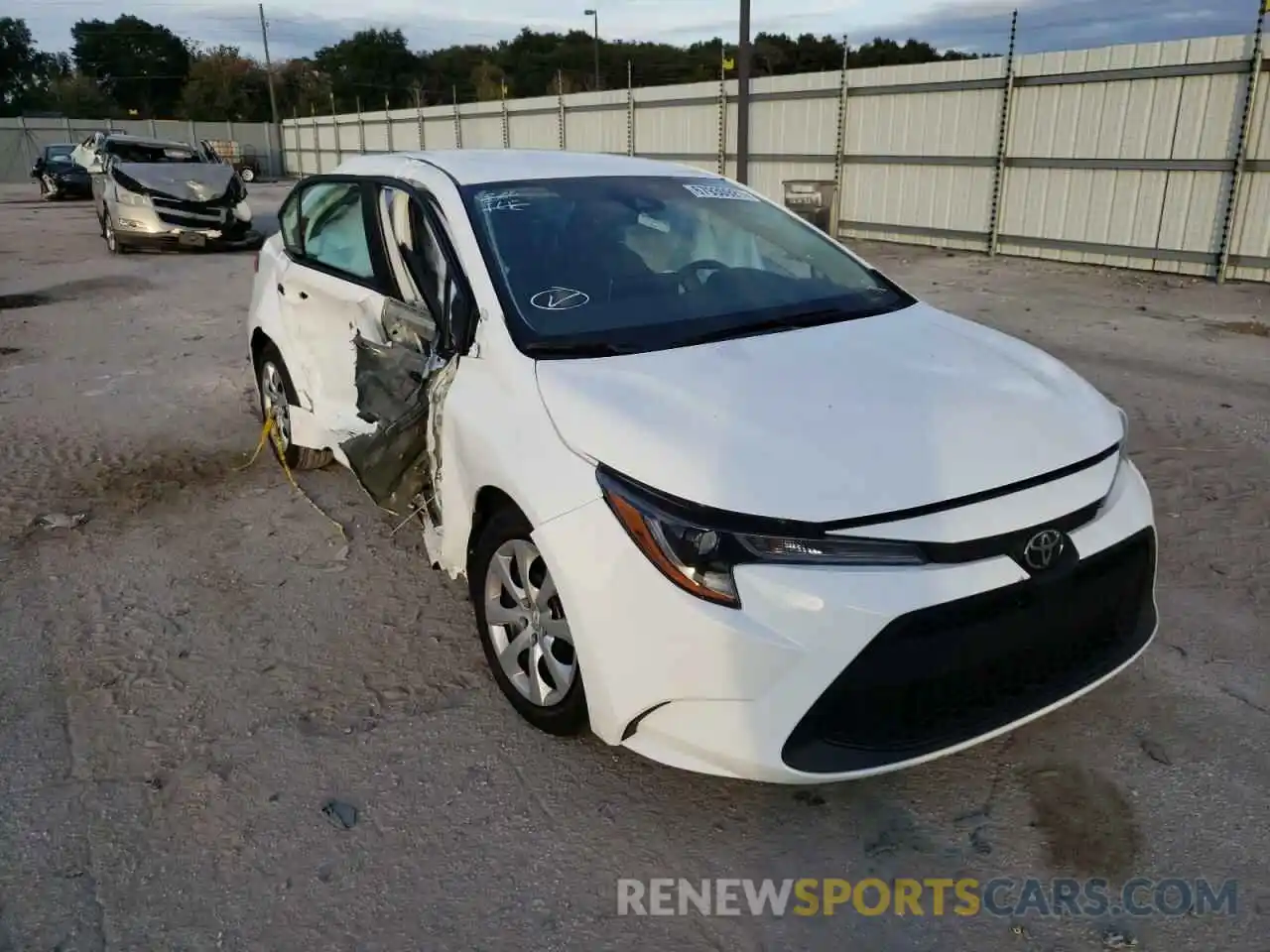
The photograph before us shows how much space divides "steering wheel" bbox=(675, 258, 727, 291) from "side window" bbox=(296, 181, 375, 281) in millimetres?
1337

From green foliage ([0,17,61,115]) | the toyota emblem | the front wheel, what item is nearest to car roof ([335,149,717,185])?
the toyota emblem

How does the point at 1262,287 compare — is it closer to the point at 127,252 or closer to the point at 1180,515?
the point at 1180,515

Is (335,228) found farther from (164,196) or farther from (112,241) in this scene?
(112,241)

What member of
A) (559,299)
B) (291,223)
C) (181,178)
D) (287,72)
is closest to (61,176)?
(181,178)

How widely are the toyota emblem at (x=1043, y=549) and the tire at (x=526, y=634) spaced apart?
1170 millimetres

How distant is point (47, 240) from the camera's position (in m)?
18.1

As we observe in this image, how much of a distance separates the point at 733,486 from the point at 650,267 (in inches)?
56.5

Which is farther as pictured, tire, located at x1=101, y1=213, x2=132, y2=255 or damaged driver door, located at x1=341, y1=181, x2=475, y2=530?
tire, located at x1=101, y1=213, x2=132, y2=255

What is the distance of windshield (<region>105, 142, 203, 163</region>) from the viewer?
15.7 meters

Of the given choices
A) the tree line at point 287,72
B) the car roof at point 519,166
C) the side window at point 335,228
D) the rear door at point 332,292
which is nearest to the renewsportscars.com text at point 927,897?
the rear door at point 332,292

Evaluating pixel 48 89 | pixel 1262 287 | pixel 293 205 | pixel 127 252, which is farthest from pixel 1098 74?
pixel 48 89

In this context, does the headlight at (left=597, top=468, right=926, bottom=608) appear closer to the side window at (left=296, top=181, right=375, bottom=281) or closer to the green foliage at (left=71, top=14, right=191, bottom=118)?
the side window at (left=296, top=181, right=375, bottom=281)

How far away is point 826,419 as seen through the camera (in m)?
2.58

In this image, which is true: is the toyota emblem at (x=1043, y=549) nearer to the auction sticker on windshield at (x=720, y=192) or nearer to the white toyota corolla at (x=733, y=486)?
the white toyota corolla at (x=733, y=486)
